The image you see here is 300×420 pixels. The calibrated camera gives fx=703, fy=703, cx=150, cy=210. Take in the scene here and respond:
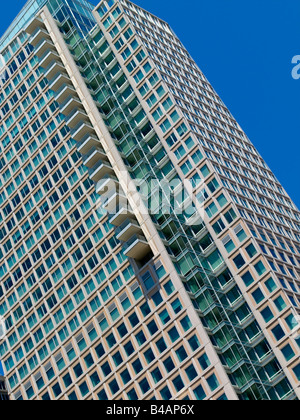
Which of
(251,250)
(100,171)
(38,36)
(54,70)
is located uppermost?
(38,36)

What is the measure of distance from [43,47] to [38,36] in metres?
2.32

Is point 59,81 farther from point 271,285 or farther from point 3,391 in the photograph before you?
point 271,285

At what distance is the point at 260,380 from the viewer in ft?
220

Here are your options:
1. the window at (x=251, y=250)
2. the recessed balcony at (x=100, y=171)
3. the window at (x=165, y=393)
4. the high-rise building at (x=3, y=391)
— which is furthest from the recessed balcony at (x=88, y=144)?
the window at (x=165, y=393)

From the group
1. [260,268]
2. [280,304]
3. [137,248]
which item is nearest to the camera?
[280,304]

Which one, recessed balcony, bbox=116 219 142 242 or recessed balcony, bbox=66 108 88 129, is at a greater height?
recessed balcony, bbox=66 108 88 129

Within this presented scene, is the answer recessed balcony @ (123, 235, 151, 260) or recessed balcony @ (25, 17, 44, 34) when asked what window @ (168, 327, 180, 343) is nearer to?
recessed balcony @ (123, 235, 151, 260)

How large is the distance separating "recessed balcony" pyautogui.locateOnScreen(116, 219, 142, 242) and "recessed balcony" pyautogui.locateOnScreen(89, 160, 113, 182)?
28.6 feet

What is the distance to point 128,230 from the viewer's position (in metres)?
79.4

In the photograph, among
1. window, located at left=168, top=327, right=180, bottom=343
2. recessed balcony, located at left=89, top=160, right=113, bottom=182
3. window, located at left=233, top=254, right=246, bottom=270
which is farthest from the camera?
recessed balcony, located at left=89, top=160, right=113, bottom=182

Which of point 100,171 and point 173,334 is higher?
point 100,171

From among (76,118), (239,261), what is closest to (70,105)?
(76,118)

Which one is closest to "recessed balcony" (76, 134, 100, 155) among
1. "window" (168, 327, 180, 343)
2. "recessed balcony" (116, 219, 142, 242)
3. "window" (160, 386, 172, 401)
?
"recessed balcony" (116, 219, 142, 242)

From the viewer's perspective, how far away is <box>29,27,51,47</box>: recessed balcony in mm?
103062
